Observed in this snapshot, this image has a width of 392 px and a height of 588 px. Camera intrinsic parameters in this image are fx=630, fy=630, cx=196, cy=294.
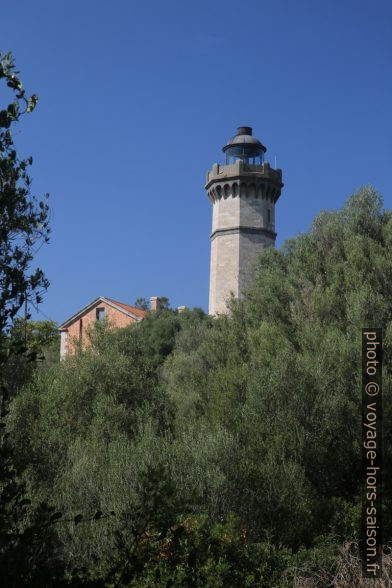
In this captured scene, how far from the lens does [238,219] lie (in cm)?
4003

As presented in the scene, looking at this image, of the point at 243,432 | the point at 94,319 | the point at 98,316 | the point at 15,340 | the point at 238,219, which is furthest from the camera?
the point at 98,316

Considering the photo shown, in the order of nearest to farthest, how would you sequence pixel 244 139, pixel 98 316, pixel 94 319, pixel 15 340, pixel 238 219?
pixel 15 340
pixel 238 219
pixel 244 139
pixel 94 319
pixel 98 316

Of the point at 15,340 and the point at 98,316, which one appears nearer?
the point at 15,340

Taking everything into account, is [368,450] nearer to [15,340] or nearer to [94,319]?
[15,340]

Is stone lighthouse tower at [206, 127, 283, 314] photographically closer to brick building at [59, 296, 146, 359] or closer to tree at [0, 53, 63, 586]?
brick building at [59, 296, 146, 359]

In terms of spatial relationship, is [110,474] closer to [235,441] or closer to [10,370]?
[235,441]

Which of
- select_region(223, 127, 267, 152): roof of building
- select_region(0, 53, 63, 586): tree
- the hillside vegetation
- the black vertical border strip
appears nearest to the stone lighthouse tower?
select_region(223, 127, 267, 152): roof of building

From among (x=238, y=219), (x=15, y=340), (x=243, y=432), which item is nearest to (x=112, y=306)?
(x=238, y=219)

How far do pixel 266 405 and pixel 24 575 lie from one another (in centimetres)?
1368

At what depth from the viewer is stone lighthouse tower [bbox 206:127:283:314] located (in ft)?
128

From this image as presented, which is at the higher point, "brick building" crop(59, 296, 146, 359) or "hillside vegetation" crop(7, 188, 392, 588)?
"brick building" crop(59, 296, 146, 359)

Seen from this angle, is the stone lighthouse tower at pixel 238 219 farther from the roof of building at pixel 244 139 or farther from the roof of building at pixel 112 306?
the roof of building at pixel 112 306

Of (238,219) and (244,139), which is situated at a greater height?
(244,139)

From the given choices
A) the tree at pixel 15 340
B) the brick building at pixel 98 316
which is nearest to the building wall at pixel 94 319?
the brick building at pixel 98 316
